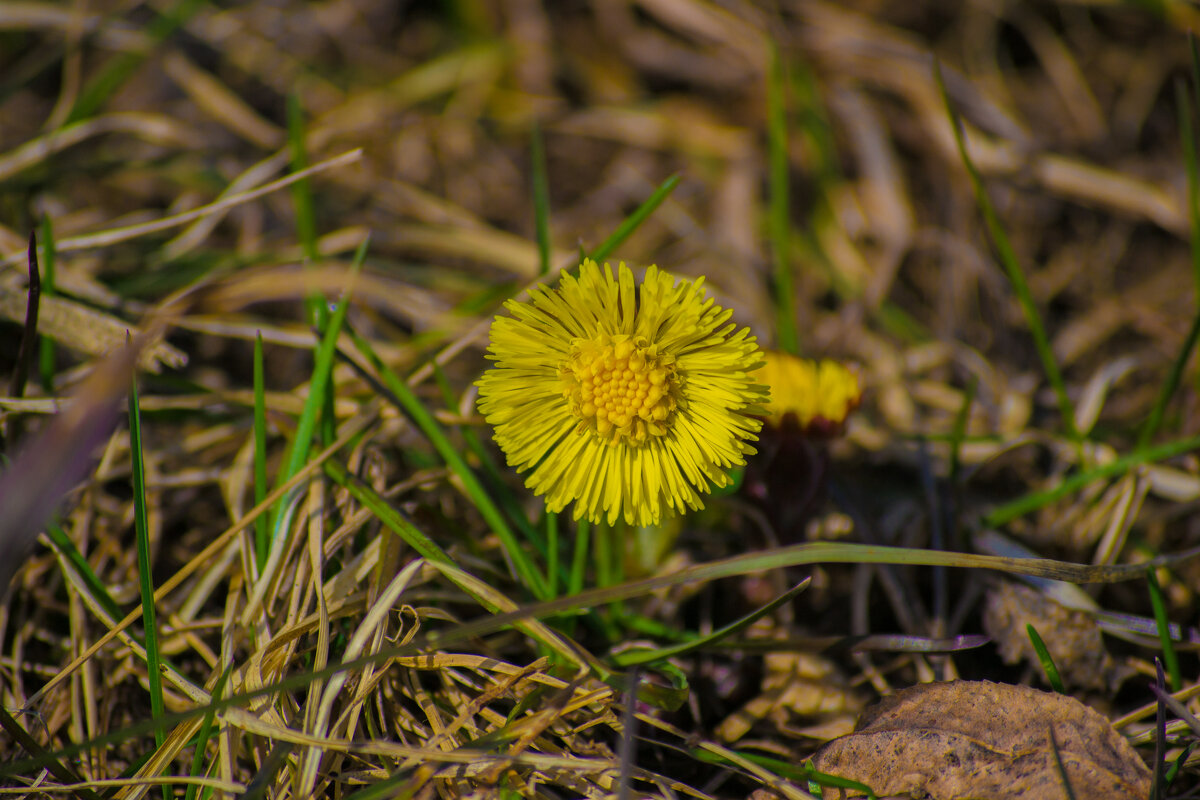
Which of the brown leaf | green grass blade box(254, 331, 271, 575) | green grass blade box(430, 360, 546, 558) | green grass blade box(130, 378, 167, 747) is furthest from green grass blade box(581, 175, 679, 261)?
the brown leaf

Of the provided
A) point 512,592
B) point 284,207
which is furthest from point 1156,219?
point 284,207

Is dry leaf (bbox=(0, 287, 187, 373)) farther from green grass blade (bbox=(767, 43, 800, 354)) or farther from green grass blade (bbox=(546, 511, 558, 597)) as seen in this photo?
green grass blade (bbox=(767, 43, 800, 354))

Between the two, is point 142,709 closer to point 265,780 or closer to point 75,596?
point 75,596

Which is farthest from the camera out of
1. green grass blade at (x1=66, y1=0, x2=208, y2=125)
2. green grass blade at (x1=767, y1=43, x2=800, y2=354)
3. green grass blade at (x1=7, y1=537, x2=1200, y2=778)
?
green grass blade at (x1=66, y1=0, x2=208, y2=125)

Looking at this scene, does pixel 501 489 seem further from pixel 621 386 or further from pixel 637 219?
pixel 637 219

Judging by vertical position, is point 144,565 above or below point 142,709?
above

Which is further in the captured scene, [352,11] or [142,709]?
[352,11]
